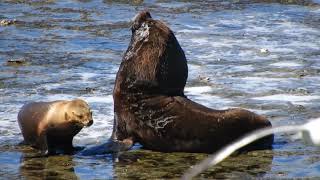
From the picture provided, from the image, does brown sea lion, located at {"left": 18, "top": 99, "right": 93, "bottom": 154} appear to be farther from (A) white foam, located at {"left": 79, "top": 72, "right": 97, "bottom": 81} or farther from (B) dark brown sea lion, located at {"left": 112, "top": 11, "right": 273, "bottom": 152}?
(A) white foam, located at {"left": 79, "top": 72, "right": 97, "bottom": 81}

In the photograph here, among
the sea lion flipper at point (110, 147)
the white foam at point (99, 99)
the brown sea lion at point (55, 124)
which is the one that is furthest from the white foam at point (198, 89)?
the brown sea lion at point (55, 124)

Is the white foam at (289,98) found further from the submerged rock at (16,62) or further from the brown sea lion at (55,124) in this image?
the submerged rock at (16,62)

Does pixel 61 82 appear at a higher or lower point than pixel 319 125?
lower

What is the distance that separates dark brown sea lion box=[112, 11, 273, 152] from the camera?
284 inches

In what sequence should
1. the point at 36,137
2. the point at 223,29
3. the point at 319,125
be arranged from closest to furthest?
the point at 319,125, the point at 36,137, the point at 223,29

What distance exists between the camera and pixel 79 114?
682 centimetres

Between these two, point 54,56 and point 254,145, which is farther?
point 54,56

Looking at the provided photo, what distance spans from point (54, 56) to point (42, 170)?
18.7ft

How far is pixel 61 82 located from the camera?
10.2 metres

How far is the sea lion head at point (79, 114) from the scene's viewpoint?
6.81 metres

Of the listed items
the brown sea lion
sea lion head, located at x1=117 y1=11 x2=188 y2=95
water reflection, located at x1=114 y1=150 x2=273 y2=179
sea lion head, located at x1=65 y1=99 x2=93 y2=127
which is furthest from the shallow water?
sea lion head, located at x1=117 y1=11 x2=188 y2=95

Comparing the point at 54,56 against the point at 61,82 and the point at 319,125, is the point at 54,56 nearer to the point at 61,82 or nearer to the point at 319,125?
the point at 61,82

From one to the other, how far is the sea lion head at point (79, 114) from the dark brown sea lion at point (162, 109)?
582mm

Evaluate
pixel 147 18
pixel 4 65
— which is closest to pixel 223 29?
pixel 4 65
